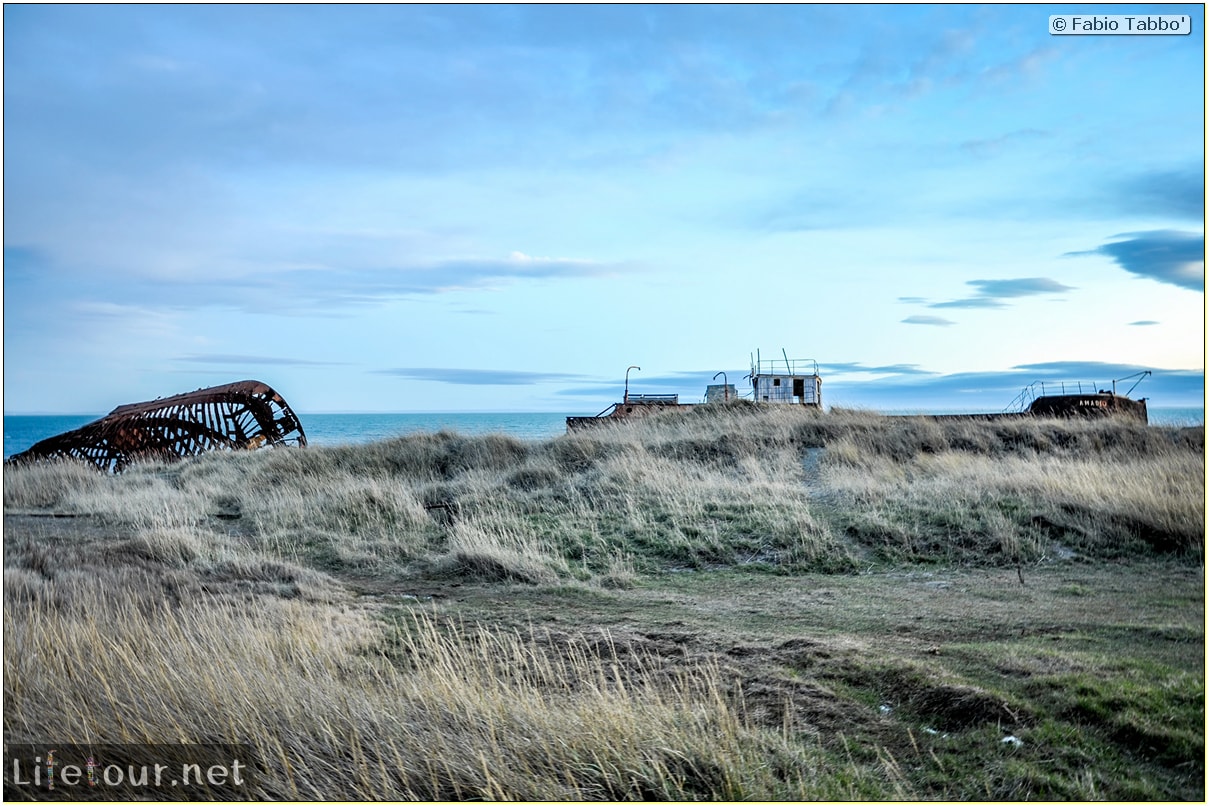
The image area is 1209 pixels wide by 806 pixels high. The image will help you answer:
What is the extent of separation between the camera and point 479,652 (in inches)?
282

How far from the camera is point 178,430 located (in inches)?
1086

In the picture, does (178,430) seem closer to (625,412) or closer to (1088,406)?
(625,412)

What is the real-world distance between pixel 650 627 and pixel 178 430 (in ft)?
78.8

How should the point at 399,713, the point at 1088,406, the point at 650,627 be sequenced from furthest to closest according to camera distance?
the point at 1088,406
the point at 650,627
the point at 399,713

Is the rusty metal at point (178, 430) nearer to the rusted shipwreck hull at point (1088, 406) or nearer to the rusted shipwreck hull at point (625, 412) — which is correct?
the rusted shipwreck hull at point (625, 412)

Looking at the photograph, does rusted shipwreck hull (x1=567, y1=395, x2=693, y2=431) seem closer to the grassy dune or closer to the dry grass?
the grassy dune

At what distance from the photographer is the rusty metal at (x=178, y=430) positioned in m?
25.3

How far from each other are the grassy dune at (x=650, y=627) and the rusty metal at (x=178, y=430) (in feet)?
24.2

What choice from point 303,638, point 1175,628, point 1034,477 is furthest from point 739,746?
point 1034,477

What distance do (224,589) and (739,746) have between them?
6.85 meters

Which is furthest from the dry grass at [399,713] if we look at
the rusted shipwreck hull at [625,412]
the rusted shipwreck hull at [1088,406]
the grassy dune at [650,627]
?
the rusted shipwreck hull at [1088,406]

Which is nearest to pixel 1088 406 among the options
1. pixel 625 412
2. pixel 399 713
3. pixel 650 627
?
pixel 625 412

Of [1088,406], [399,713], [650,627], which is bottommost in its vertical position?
[650,627]

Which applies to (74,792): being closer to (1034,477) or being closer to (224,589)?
(224,589)
